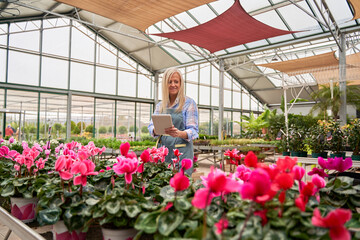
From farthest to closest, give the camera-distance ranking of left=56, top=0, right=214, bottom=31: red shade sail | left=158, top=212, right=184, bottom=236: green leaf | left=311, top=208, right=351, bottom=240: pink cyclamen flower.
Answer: left=56, top=0, right=214, bottom=31: red shade sail
left=158, top=212, right=184, bottom=236: green leaf
left=311, top=208, right=351, bottom=240: pink cyclamen flower

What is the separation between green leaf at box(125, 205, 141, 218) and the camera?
84 centimetres

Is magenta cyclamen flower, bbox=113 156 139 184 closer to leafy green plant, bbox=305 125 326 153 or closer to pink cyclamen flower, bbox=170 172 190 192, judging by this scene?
pink cyclamen flower, bbox=170 172 190 192

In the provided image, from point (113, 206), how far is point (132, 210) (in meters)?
0.06

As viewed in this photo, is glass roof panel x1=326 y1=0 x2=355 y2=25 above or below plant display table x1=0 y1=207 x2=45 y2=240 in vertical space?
above

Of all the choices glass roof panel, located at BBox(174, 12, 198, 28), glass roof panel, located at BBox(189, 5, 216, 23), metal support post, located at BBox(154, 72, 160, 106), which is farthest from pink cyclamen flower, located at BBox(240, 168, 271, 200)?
metal support post, located at BBox(154, 72, 160, 106)

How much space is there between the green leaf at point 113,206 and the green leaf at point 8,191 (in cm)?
72

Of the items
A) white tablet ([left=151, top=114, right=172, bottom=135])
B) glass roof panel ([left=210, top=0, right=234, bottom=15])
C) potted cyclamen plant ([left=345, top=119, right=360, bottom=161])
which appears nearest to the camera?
white tablet ([left=151, top=114, right=172, bottom=135])

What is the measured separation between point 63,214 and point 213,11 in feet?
32.9

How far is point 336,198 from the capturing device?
100 centimetres

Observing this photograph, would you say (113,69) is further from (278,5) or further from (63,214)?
(63,214)

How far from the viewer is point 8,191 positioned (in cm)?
137

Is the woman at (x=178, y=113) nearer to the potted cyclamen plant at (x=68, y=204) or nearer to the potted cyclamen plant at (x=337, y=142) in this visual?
the potted cyclamen plant at (x=68, y=204)

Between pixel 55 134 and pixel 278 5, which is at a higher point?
pixel 278 5

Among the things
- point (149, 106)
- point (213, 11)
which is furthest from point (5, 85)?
point (213, 11)
